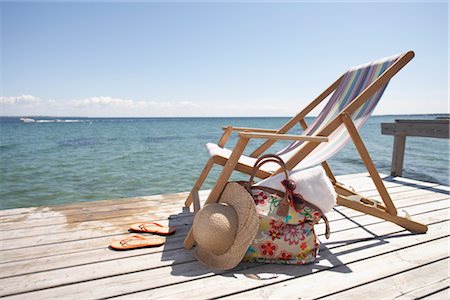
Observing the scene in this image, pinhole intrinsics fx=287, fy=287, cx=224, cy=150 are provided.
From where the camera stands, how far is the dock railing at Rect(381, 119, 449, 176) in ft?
10.1

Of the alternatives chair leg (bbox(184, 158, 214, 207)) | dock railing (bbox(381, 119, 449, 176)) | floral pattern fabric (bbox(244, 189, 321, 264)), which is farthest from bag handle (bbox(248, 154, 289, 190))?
dock railing (bbox(381, 119, 449, 176))

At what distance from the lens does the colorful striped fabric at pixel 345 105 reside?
1812mm

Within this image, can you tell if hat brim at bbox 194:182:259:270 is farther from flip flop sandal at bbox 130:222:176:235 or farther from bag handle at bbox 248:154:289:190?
flip flop sandal at bbox 130:222:176:235

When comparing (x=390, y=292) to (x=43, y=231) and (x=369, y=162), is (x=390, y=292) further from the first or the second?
(x=43, y=231)

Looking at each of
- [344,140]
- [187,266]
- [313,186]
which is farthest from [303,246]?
[344,140]

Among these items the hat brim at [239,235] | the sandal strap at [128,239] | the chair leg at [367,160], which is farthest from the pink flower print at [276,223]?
the sandal strap at [128,239]

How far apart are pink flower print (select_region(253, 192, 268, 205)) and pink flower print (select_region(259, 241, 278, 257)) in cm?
22

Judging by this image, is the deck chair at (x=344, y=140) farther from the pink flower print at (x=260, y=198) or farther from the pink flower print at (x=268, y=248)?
the pink flower print at (x=268, y=248)

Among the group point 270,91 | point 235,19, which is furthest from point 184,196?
point 270,91

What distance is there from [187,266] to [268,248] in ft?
1.45

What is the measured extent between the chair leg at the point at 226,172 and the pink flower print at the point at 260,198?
19 centimetres

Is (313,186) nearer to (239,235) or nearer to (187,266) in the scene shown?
(239,235)

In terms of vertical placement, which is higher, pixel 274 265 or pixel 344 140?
pixel 344 140

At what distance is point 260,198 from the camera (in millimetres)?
1573
